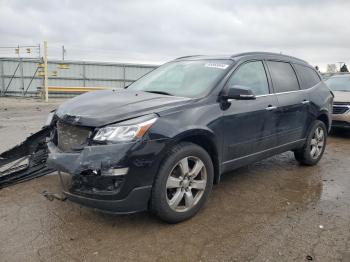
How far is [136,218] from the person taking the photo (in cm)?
353

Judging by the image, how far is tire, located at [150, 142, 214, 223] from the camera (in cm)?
319

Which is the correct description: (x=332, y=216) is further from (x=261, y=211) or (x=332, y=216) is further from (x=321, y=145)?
(x=321, y=145)

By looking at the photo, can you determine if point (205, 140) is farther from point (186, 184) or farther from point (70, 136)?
point (70, 136)

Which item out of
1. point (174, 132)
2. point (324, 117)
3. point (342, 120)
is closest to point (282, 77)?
point (324, 117)

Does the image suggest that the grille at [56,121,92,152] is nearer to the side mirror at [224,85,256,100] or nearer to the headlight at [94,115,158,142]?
the headlight at [94,115,158,142]

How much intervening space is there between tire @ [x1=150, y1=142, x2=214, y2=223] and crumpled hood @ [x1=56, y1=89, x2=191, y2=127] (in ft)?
1.55

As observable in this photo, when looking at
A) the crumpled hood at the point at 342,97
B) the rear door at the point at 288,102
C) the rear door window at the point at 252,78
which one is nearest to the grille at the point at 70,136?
the rear door window at the point at 252,78

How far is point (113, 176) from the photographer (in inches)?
117

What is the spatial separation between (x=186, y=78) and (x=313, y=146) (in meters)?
2.77

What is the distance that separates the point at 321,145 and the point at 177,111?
11.7 feet

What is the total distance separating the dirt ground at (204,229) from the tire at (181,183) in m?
0.16

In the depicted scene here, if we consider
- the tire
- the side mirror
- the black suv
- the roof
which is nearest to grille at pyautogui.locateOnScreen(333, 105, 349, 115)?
the roof

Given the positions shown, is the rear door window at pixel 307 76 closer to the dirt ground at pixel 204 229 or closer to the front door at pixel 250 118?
the front door at pixel 250 118

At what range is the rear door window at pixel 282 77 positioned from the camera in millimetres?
4785
